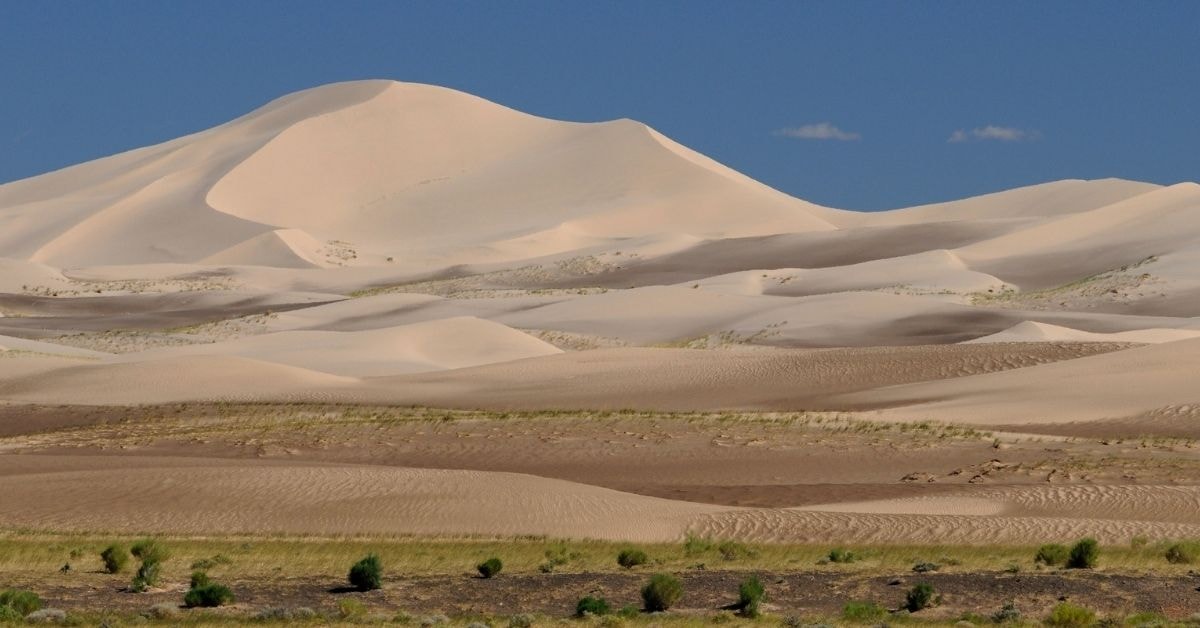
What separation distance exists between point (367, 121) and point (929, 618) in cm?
14036

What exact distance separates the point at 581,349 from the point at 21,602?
155ft

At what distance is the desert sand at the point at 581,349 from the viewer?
25.9 metres

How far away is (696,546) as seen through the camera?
21375 mm

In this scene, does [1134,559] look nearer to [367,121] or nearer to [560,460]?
[560,460]

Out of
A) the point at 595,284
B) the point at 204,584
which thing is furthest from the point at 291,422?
the point at 595,284

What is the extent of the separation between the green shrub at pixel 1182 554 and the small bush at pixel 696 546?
4933 mm

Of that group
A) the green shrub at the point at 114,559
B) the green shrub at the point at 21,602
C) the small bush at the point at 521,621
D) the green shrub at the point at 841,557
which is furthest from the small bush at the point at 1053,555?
the green shrub at the point at 21,602

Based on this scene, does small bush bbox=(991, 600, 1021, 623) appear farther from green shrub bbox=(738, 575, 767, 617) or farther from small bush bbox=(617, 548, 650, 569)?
small bush bbox=(617, 548, 650, 569)

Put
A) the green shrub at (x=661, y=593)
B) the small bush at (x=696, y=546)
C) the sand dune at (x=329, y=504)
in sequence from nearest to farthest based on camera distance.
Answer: the green shrub at (x=661, y=593) → the small bush at (x=696, y=546) → the sand dune at (x=329, y=504)

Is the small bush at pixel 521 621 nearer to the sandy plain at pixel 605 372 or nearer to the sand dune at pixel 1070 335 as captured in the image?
the sandy plain at pixel 605 372

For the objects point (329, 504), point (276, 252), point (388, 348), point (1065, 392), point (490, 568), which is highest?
point (276, 252)

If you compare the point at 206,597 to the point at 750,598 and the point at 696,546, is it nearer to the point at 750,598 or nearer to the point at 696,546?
the point at 750,598

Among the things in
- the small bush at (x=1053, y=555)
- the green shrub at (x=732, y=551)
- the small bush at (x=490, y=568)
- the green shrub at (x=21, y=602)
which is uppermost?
the green shrub at (x=21, y=602)

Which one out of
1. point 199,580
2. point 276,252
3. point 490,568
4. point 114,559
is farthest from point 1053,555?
point 276,252
